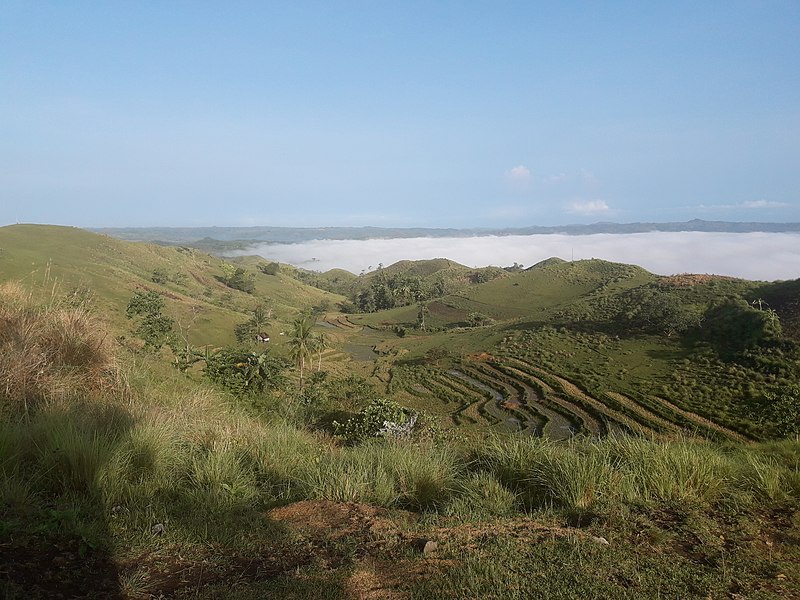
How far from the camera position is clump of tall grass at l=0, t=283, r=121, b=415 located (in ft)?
23.3

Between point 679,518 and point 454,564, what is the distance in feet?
8.50

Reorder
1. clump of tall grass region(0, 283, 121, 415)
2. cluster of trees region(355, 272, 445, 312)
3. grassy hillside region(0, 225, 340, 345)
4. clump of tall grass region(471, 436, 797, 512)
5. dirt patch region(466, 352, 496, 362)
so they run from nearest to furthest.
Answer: clump of tall grass region(471, 436, 797, 512) → clump of tall grass region(0, 283, 121, 415) → grassy hillside region(0, 225, 340, 345) → dirt patch region(466, 352, 496, 362) → cluster of trees region(355, 272, 445, 312)

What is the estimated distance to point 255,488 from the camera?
548 centimetres

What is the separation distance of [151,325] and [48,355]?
1163 inches

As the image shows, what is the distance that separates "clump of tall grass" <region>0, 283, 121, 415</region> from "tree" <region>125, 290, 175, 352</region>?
1668cm

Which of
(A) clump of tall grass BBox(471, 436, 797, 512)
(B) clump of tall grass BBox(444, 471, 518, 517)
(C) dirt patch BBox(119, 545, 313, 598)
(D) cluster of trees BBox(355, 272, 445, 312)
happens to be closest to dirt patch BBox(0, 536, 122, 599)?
(C) dirt patch BBox(119, 545, 313, 598)

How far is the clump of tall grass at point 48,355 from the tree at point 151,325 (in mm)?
16679

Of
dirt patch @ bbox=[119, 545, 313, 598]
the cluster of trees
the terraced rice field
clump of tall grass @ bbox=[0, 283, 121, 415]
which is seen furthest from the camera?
the cluster of trees

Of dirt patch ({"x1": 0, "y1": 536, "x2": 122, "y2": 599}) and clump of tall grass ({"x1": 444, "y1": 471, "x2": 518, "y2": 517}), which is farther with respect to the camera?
clump of tall grass ({"x1": 444, "y1": 471, "x2": 518, "y2": 517})

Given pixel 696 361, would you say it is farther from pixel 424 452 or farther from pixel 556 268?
pixel 556 268

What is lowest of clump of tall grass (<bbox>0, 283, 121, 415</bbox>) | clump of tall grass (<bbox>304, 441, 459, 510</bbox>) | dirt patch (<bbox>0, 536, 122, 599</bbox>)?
clump of tall grass (<bbox>304, 441, 459, 510</bbox>)

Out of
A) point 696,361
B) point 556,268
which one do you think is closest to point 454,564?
point 696,361

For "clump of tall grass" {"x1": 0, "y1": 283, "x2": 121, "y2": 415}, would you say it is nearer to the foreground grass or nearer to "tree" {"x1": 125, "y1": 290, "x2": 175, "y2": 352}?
the foreground grass

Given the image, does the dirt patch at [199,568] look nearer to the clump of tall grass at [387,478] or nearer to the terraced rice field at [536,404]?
the clump of tall grass at [387,478]
